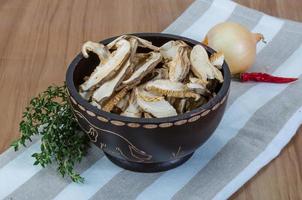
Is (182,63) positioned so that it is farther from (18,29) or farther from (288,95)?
(18,29)

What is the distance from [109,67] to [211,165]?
21cm

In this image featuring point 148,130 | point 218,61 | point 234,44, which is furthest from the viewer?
point 234,44

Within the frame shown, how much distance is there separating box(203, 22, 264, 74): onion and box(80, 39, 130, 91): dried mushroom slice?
255mm

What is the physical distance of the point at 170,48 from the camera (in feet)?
2.57

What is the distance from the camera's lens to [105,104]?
2.34ft

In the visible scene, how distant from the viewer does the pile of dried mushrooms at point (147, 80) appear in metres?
0.71

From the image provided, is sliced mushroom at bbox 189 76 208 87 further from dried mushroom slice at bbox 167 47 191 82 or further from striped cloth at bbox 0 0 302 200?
striped cloth at bbox 0 0 302 200

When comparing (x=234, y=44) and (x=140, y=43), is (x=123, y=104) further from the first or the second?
(x=234, y=44)

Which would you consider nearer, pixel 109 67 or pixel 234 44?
pixel 109 67

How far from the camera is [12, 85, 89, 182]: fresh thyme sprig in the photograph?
2.47 ft

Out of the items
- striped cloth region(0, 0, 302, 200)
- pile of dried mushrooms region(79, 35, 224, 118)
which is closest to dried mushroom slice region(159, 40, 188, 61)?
pile of dried mushrooms region(79, 35, 224, 118)

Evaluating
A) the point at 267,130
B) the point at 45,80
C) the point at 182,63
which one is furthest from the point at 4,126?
the point at 267,130

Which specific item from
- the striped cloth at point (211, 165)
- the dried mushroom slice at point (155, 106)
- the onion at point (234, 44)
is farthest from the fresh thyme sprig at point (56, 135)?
the onion at point (234, 44)

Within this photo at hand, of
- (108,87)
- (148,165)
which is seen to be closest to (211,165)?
(148,165)
